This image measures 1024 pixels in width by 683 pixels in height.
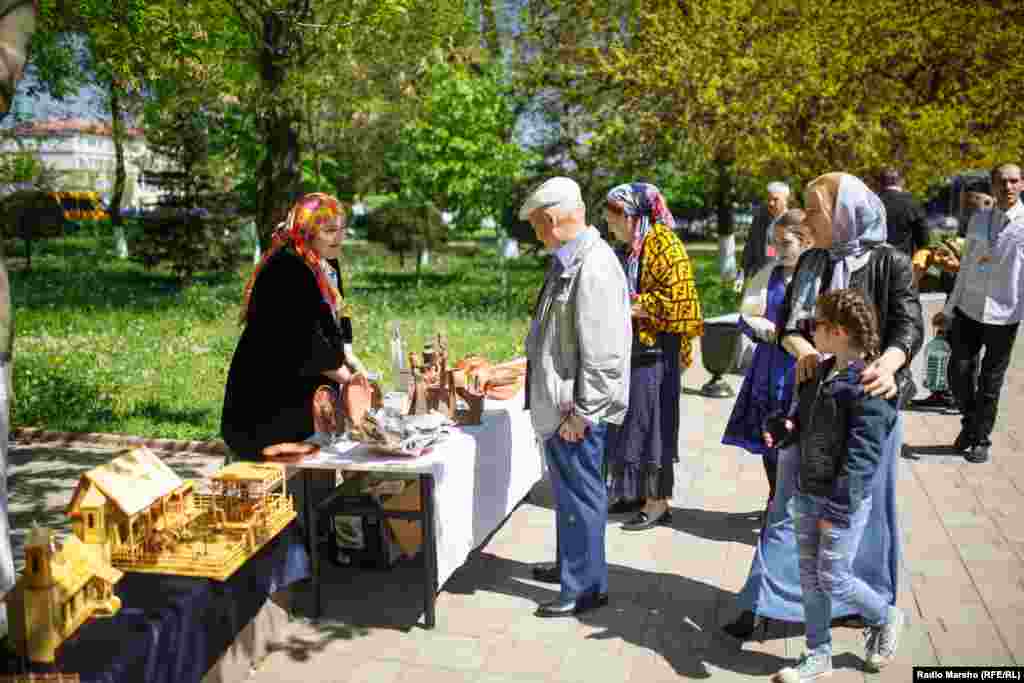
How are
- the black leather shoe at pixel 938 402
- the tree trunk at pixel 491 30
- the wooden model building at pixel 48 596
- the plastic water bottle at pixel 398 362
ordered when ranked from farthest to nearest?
the tree trunk at pixel 491 30
the black leather shoe at pixel 938 402
the plastic water bottle at pixel 398 362
the wooden model building at pixel 48 596

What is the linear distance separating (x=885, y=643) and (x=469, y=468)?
2146 millimetres

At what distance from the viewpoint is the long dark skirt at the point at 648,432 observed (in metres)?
5.30

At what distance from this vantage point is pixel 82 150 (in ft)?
345

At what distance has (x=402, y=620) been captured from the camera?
14.3 ft

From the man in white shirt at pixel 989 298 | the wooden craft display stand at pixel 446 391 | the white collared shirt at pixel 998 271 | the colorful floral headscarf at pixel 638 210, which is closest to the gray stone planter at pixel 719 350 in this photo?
the man in white shirt at pixel 989 298

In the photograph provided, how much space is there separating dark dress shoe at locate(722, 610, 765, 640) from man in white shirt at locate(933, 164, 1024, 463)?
392 centimetres

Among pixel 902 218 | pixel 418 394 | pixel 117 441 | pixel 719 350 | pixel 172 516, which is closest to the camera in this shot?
pixel 172 516

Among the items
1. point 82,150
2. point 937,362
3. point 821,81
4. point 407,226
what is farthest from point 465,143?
point 82,150

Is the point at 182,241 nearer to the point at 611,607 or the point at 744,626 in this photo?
the point at 611,607

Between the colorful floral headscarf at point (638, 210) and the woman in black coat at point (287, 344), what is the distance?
5.68ft

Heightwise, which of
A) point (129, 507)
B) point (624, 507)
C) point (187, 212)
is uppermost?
point (187, 212)

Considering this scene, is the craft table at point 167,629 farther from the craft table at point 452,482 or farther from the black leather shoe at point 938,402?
the black leather shoe at point 938,402

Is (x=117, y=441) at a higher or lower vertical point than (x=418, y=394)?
lower

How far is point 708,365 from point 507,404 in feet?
16.0
